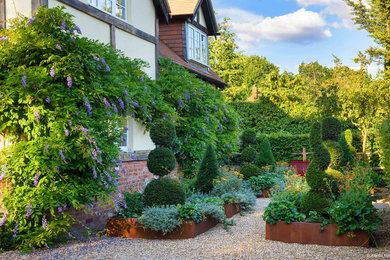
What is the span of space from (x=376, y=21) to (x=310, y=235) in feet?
57.1

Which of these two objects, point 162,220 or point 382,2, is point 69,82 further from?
point 382,2

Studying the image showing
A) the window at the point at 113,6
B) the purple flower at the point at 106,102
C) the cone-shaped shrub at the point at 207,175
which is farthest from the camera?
the cone-shaped shrub at the point at 207,175

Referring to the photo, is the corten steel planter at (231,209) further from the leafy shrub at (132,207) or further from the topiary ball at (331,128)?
the topiary ball at (331,128)

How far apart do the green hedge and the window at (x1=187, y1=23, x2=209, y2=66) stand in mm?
5447

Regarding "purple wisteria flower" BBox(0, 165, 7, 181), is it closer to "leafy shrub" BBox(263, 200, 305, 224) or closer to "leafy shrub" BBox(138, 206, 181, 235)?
"leafy shrub" BBox(138, 206, 181, 235)

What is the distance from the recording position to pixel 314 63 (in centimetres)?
4228

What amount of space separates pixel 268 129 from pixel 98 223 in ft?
61.2

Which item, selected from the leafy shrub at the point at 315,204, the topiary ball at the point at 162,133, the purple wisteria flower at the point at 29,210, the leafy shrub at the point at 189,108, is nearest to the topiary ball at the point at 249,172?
the leafy shrub at the point at 189,108

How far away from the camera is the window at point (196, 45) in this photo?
15242mm

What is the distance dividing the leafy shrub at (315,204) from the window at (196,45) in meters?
9.20

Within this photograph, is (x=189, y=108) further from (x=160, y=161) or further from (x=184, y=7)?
(x=160, y=161)

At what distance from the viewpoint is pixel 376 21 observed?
20.0m

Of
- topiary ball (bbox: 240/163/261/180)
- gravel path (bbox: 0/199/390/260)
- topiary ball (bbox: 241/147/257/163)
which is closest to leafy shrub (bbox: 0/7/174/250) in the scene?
gravel path (bbox: 0/199/390/260)

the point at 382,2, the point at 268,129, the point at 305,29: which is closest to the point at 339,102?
the point at 305,29
